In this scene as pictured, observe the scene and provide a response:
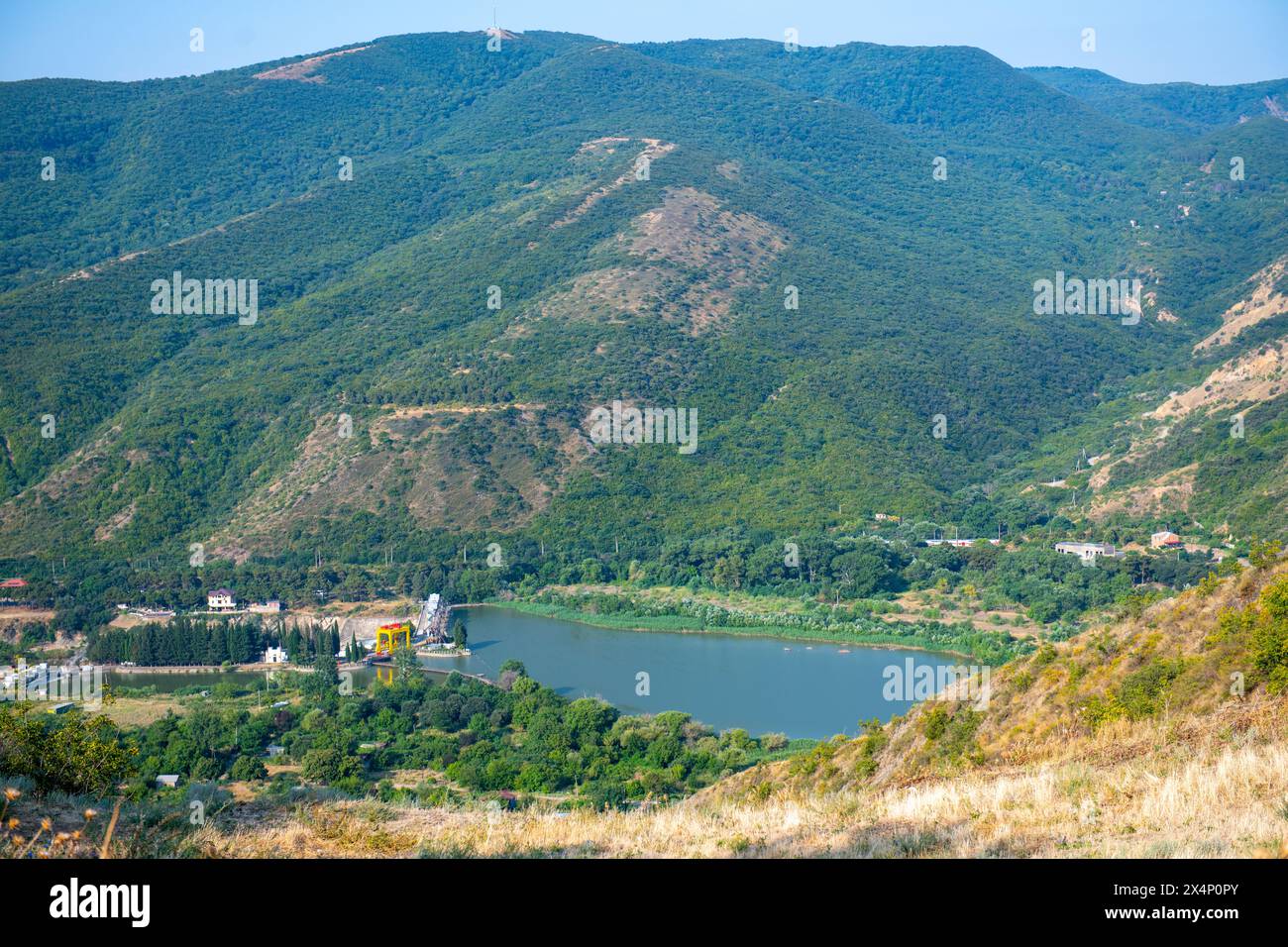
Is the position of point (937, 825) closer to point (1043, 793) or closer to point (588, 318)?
point (1043, 793)

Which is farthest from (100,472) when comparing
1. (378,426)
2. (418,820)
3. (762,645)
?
(418,820)

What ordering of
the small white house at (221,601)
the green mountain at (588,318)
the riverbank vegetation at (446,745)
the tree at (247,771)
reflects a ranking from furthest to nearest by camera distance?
the green mountain at (588,318) → the small white house at (221,601) → the tree at (247,771) → the riverbank vegetation at (446,745)

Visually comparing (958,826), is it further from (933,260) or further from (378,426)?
(933,260)

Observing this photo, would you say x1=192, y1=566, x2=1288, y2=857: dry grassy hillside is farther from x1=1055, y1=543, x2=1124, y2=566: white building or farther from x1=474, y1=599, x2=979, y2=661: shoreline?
x1=1055, y1=543, x2=1124, y2=566: white building

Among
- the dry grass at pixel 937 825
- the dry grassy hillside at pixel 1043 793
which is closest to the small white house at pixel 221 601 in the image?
the dry grassy hillside at pixel 1043 793

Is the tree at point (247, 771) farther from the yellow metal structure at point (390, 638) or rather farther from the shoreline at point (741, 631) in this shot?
the shoreline at point (741, 631)

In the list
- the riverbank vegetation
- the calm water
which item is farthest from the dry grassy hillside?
the calm water

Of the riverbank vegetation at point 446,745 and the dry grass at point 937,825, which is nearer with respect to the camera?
the dry grass at point 937,825
